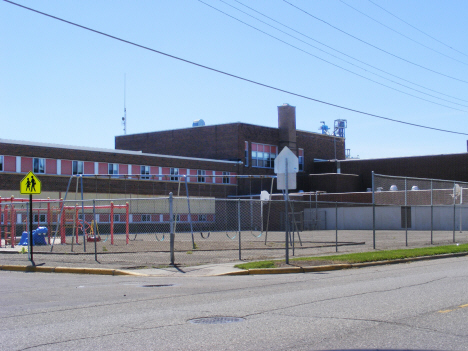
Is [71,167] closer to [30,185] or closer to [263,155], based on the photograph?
[263,155]

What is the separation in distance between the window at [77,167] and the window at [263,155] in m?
22.4

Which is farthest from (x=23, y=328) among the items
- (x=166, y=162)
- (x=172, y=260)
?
(x=166, y=162)

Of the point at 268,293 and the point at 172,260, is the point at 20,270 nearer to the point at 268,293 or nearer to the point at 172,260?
the point at 172,260

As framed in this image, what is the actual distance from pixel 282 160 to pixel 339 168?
53.3 meters

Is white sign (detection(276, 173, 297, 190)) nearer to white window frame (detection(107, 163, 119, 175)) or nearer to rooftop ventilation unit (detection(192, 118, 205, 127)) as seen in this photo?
white window frame (detection(107, 163, 119, 175))

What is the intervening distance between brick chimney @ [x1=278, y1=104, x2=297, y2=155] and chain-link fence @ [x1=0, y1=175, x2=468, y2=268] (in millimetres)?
11180

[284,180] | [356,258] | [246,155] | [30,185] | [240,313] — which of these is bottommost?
[356,258]

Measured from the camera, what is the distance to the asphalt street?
20.8 feet

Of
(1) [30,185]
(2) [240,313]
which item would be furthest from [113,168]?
(2) [240,313]

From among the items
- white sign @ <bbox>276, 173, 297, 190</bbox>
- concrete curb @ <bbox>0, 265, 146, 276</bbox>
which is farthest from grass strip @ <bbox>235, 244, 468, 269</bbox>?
concrete curb @ <bbox>0, 265, 146, 276</bbox>

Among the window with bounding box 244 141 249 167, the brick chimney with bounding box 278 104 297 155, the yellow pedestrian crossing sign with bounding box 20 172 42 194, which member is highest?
the brick chimney with bounding box 278 104 297 155

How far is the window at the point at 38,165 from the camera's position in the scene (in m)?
42.8

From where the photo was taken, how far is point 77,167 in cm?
4562

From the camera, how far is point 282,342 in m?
6.27
